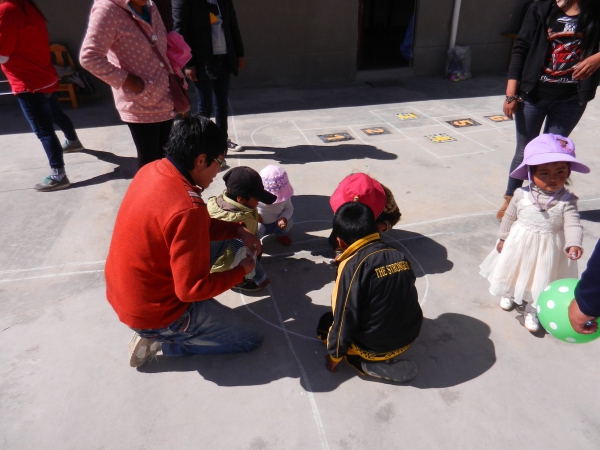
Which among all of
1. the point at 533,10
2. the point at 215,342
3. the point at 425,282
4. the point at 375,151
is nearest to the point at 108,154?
the point at 375,151

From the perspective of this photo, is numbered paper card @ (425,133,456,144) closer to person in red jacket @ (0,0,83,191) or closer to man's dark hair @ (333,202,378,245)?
man's dark hair @ (333,202,378,245)

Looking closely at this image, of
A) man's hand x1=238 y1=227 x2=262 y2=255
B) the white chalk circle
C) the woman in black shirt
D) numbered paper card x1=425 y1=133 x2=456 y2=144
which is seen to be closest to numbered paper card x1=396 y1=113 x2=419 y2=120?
numbered paper card x1=425 y1=133 x2=456 y2=144

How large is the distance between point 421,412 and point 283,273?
1.38m

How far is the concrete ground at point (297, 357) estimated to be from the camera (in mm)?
2156

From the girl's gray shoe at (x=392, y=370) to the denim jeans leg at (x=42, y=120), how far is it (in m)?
3.73

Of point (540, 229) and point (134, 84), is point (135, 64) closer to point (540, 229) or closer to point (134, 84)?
point (134, 84)

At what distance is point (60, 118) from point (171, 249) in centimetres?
395

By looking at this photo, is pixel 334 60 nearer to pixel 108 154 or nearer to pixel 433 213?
pixel 108 154

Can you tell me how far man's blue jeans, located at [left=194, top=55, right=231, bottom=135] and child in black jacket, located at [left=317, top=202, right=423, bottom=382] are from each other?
112 inches

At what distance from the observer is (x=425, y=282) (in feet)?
10.2

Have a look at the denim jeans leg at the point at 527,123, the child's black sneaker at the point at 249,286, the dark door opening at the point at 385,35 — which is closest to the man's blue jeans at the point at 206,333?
the child's black sneaker at the point at 249,286

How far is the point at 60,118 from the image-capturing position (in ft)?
16.7

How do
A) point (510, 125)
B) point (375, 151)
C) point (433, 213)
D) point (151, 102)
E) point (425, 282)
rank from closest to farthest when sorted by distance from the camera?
1. point (425, 282)
2. point (151, 102)
3. point (433, 213)
4. point (375, 151)
5. point (510, 125)

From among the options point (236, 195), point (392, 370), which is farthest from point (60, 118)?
point (392, 370)
